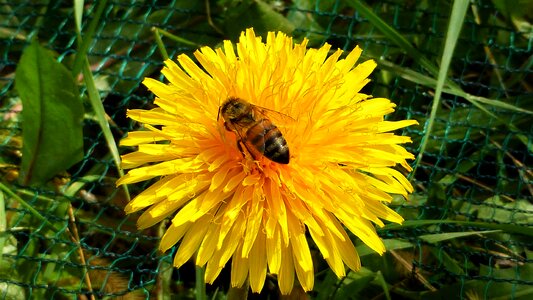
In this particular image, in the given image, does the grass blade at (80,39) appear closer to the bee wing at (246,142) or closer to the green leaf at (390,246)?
the bee wing at (246,142)

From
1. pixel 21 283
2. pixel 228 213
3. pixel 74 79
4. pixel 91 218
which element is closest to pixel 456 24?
pixel 228 213

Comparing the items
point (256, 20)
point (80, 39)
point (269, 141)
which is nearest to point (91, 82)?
point (80, 39)

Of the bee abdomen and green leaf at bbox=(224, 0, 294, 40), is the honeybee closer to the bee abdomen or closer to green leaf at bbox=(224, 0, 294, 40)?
the bee abdomen

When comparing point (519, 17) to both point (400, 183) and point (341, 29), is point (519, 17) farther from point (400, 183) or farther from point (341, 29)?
point (400, 183)

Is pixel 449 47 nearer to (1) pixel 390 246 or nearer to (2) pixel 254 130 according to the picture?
(1) pixel 390 246

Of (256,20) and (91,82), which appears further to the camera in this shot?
(256,20)

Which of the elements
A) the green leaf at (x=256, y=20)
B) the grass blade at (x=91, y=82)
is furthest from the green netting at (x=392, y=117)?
the grass blade at (x=91, y=82)
